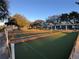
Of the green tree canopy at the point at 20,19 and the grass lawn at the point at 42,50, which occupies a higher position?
the green tree canopy at the point at 20,19

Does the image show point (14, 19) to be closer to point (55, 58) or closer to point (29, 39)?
point (29, 39)

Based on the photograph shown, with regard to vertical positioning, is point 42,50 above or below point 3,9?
below

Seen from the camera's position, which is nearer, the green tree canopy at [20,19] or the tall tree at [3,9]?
the green tree canopy at [20,19]

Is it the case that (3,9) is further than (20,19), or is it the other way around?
(3,9)

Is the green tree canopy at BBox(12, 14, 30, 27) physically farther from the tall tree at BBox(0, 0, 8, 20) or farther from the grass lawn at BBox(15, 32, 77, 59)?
the grass lawn at BBox(15, 32, 77, 59)

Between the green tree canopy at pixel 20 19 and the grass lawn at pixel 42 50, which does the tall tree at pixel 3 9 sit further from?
the grass lawn at pixel 42 50

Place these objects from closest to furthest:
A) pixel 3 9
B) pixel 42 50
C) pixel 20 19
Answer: pixel 42 50 < pixel 20 19 < pixel 3 9

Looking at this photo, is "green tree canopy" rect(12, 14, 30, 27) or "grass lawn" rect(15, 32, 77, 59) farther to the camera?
"green tree canopy" rect(12, 14, 30, 27)

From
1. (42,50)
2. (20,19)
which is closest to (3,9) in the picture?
(20,19)

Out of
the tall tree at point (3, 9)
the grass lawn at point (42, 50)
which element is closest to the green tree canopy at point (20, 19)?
the tall tree at point (3, 9)

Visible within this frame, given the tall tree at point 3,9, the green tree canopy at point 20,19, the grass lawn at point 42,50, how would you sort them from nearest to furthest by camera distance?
the grass lawn at point 42,50
the green tree canopy at point 20,19
the tall tree at point 3,9

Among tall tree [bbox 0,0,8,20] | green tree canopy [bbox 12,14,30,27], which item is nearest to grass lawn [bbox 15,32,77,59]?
green tree canopy [bbox 12,14,30,27]

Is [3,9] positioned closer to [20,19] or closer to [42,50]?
[20,19]

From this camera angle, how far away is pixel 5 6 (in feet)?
57.8
